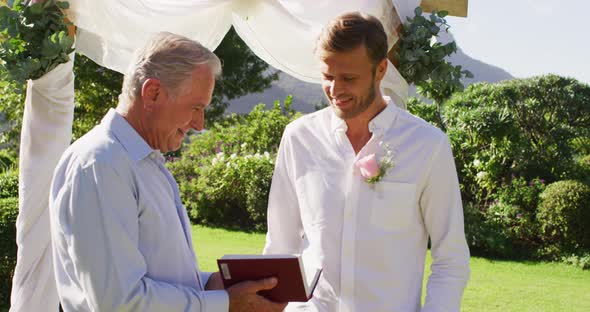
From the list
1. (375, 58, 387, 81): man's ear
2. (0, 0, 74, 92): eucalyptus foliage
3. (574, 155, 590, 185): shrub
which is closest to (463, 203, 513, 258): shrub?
(574, 155, 590, 185): shrub

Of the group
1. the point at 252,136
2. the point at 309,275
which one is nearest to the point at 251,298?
the point at 309,275

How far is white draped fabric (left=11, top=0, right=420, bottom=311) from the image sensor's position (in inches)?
151

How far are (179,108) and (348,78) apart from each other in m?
0.75

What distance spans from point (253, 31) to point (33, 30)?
149 centimetres

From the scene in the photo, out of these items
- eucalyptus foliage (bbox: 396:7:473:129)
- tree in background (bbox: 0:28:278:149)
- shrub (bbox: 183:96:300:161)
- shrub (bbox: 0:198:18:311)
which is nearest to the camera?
eucalyptus foliage (bbox: 396:7:473:129)

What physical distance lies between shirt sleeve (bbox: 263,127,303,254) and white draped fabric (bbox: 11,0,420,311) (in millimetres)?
1432

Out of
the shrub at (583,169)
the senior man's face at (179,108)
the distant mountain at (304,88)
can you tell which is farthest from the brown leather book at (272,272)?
the distant mountain at (304,88)

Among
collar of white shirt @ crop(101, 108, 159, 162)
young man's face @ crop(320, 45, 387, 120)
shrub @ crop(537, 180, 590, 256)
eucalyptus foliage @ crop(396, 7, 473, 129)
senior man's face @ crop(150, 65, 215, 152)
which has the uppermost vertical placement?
eucalyptus foliage @ crop(396, 7, 473, 129)

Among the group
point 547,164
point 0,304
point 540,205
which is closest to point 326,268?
point 0,304

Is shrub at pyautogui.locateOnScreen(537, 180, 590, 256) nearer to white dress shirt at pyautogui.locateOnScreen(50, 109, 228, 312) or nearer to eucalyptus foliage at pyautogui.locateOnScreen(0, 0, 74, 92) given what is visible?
eucalyptus foliage at pyautogui.locateOnScreen(0, 0, 74, 92)

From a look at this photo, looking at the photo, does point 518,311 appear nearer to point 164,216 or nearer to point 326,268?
point 326,268

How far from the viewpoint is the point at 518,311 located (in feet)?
22.6

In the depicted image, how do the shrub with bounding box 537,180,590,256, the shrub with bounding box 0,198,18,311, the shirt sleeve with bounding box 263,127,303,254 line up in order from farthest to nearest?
the shrub with bounding box 537,180,590,256
the shrub with bounding box 0,198,18,311
the shirt sleeve with bounding box 263,127,303,254

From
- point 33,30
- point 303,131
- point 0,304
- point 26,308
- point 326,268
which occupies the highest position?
point 33,30
